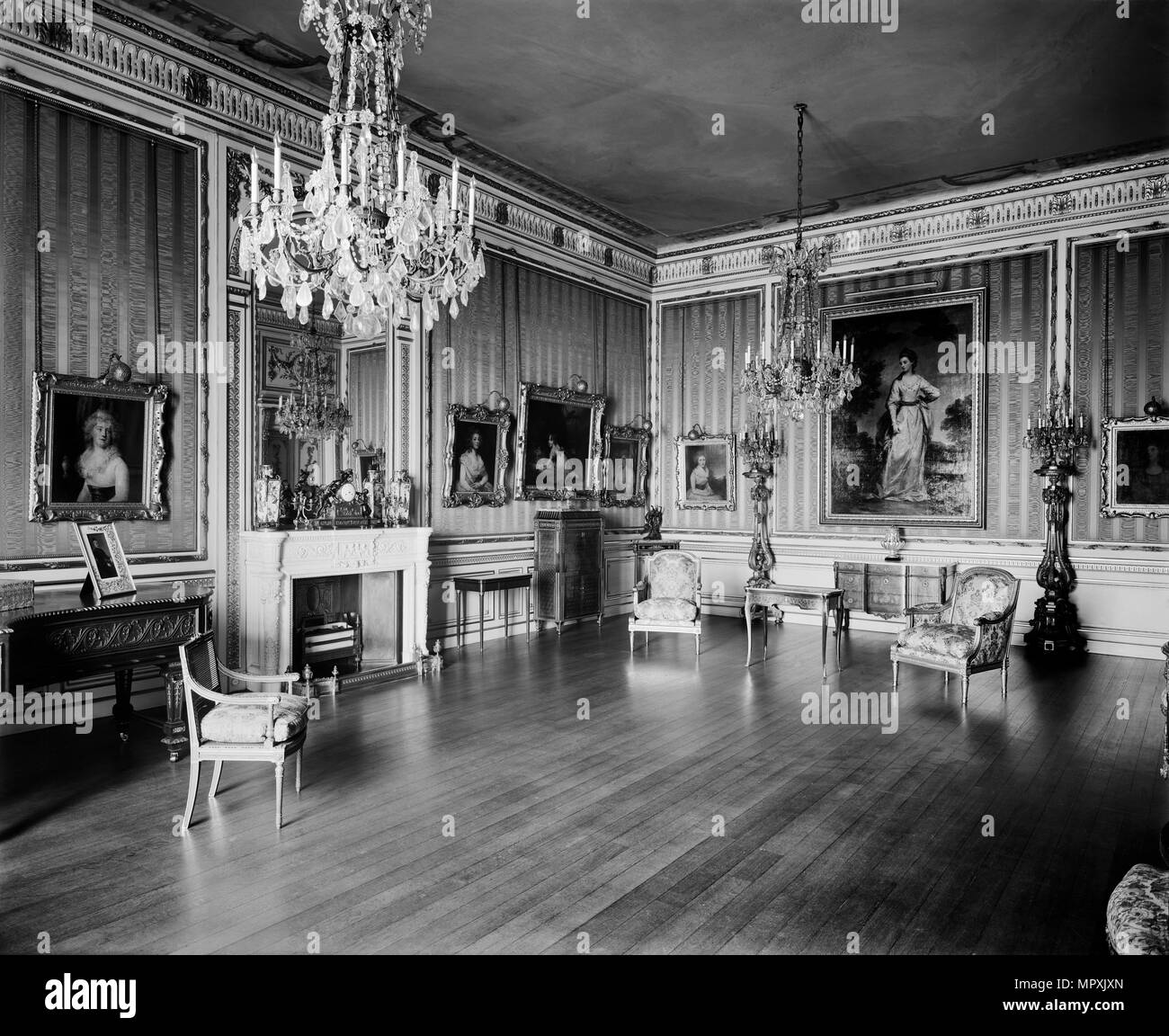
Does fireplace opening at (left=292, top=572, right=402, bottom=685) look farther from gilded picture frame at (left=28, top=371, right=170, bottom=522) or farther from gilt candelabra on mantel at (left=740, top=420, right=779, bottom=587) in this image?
gilt candelabra on mantel at (left=740, top=420, right=779, bottom=587)

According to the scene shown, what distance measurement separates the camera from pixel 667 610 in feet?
30.3

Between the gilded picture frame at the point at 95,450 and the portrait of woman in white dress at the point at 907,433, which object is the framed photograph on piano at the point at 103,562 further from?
the portrait of woman in white dress at the point at 907,433

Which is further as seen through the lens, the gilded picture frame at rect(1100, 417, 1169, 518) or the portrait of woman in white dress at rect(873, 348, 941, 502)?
the portrait of woman in white dress at rect(873, 348, 941, 502)

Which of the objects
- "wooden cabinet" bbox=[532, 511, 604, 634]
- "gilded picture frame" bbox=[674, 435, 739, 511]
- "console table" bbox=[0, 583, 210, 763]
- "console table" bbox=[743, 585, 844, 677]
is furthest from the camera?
"gilded picture frame" bbox=[674, 435, 739, 511]

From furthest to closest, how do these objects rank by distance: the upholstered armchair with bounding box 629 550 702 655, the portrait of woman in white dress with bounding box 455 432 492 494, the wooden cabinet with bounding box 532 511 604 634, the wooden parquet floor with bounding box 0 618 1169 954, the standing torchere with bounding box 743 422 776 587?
1. the standing torchere with bounding box 743 422 776 587
2. the wooden cabinet with bounding box 532 511 604 634
3. the portrait of woman in white dress with bounding box 455 432 492 494
4. the upholstered armchair with bounding box 629 550 702 655
5. the wooden parquet floor with bounding box 0 618 1169 954

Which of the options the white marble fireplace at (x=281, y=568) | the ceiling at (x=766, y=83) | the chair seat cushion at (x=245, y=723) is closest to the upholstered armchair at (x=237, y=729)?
the chair seat cushion at (x=245, y=723)

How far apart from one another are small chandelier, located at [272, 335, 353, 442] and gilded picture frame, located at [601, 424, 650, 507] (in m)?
4.85

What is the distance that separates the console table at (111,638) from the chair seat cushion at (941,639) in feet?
19.8

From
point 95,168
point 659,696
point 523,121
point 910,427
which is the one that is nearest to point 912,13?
point 523,121

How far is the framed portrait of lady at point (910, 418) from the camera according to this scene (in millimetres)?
10430

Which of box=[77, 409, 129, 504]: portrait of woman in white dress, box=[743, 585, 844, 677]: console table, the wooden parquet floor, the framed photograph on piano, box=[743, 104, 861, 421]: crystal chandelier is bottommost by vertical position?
the wooden parquet floor

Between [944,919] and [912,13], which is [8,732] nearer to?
[944,919]

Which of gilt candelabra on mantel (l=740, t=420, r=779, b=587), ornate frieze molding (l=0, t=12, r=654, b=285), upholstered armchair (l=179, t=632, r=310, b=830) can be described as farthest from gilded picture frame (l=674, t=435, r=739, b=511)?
upholstered armchair (l=179, t=632, r=310, b=830)

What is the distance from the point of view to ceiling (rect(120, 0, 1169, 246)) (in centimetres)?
661
